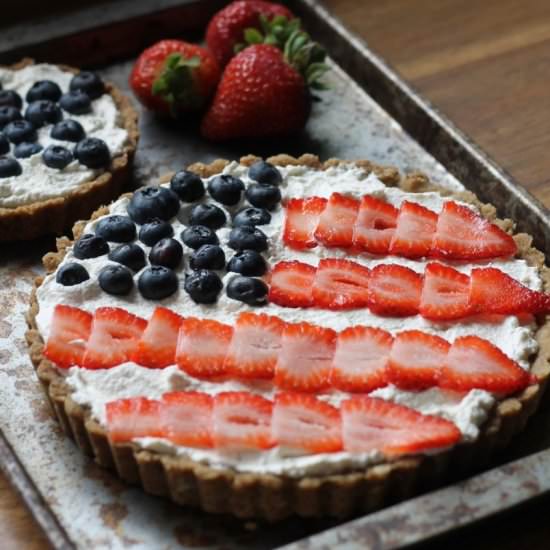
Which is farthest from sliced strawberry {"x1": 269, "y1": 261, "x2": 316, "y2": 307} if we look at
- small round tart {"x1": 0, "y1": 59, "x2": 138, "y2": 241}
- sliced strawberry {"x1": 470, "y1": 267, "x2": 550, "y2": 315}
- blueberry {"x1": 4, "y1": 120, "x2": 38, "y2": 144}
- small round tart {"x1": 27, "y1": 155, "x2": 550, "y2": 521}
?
blueberry {"x1": 4, "y1": 120, "x2": 38, "y2": 144}

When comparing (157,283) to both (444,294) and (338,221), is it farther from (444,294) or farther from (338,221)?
(444,294)

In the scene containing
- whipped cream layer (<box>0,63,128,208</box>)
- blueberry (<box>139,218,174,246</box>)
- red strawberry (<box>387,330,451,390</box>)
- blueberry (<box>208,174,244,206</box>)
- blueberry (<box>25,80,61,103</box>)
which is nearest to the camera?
red strawberry (<box>387,330,451,390</box>)

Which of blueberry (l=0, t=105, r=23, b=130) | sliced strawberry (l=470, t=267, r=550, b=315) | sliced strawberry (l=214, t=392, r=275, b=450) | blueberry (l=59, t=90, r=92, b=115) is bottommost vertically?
blueberry (l=0, t=105, r=23, b=130)

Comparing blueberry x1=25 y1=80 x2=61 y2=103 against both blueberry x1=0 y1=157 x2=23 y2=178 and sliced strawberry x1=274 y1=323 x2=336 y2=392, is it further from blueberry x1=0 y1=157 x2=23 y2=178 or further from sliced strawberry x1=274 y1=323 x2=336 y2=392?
sliced strawberry x1=274 y1=323 x2=336 y2=392

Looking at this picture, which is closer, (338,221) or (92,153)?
(338,221)

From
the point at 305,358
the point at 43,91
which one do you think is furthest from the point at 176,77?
the point at 305,358

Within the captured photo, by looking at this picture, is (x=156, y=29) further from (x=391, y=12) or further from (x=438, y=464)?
(x=438, y=464)
